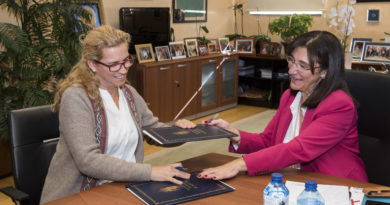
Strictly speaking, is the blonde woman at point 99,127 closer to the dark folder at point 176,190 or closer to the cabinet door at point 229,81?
the dark folder at point 176,190

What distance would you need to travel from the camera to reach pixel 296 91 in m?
1.92

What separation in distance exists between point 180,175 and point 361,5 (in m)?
4.74

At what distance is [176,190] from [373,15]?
4789mm

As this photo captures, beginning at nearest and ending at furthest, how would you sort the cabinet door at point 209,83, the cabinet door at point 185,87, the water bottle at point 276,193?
the water bottle at point 276,193 → the cabinet door at point 185,87 → the cabinet door at point 209,83

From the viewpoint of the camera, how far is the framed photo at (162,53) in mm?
4848

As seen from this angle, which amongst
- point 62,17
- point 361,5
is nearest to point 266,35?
point 361,5

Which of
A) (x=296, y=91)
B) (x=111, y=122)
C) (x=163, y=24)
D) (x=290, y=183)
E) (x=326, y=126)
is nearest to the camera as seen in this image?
(x=290, y=183)

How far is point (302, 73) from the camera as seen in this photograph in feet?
5.77

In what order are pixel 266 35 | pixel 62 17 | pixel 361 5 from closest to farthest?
pixel 62 17 < pixel 361 5 < pixel 266 35

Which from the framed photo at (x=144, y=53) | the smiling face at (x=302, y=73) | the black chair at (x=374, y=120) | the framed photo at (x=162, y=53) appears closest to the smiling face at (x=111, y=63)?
the smiling face at (x=302, y=73)

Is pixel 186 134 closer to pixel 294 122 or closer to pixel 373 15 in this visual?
pixel 294 122

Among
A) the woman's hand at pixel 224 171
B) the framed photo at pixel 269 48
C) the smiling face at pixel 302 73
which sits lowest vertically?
the woman's hand at pixel 224 171

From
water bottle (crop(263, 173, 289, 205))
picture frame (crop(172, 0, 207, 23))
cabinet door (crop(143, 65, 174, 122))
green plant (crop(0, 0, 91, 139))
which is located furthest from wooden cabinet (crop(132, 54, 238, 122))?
water bottle (crop(263, 173, 289, 205))

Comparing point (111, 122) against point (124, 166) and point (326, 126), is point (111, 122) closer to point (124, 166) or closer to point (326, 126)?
point (124, 166)
